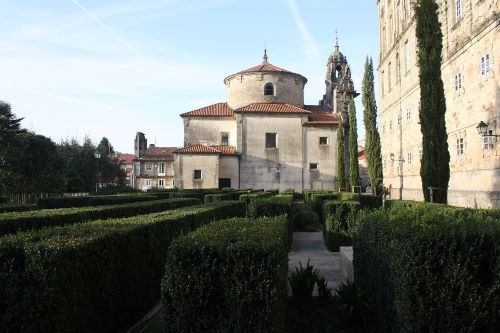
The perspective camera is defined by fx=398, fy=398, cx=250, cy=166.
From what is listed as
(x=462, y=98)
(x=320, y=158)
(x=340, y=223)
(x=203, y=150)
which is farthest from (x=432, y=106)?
(x=203, y=150)

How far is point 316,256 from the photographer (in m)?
11.1

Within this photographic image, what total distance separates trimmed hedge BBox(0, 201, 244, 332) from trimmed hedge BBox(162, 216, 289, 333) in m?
1.08

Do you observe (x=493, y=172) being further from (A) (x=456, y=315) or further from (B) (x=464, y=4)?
(A) (x=456, y=315)

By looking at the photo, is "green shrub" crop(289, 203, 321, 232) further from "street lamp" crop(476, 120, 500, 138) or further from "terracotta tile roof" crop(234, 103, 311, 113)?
"terracotta tile roof" crop(234, 103, 311, 113)

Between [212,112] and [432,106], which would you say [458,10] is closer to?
[432,106]

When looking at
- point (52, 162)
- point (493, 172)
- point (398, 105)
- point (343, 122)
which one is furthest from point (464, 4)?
point (52, 162)

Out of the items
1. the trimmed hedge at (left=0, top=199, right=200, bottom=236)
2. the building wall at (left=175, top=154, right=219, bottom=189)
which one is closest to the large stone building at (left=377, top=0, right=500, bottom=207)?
the trimmed hedge at (left=0, top=199, right=200, bottom=236)

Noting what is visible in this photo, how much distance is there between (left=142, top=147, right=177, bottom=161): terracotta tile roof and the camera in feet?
226

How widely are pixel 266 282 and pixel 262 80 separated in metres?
38.9

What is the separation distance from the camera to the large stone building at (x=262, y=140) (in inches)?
1452

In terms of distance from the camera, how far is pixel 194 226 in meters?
9.27

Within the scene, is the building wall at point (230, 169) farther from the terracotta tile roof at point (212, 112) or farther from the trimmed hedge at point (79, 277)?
the trimmed hedge at point (79, 277)

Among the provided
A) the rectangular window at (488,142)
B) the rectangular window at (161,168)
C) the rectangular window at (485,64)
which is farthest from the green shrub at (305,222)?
the rectangular window at (161,168)

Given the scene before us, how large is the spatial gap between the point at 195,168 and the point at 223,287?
33198 millimetres
